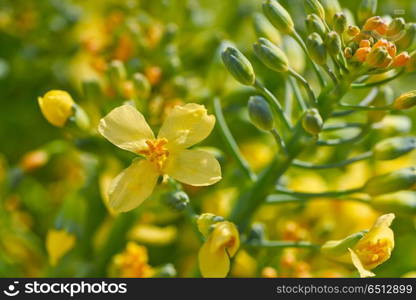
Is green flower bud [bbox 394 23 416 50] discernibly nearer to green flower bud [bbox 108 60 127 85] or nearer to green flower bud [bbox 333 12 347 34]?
green flower bud [bbox 333 12 347 34]

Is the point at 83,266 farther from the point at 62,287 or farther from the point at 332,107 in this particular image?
the point at 332,107

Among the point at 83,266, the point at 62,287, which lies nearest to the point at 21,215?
the point at 83,266

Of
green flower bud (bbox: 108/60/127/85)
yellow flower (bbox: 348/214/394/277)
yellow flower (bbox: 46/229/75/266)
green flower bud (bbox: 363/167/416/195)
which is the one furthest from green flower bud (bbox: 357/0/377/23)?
yellow flower (bbox: 46/229/75/266)

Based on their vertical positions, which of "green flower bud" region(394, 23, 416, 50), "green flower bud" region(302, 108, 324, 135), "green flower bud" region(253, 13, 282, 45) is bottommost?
"green flower bud" region(302, 108, 324, 135)

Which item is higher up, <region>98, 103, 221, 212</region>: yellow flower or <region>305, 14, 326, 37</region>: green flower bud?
<region>305, 14, 326, 37</region>: green flower bud

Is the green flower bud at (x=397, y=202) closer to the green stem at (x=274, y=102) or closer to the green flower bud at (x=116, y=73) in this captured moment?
the green stem at (x=274, y=102)

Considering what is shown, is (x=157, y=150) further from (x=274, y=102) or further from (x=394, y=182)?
(x=394, y=182)

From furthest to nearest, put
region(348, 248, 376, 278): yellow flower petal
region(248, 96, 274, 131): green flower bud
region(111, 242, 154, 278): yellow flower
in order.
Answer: region(111, 242, 154, 278): yellow flower < region(248, 96, 274, 131): green flower bud < region(348, 248, 376, 278): yellow flower petal
